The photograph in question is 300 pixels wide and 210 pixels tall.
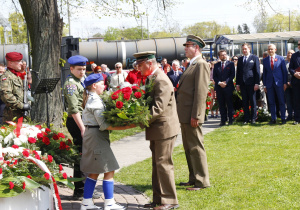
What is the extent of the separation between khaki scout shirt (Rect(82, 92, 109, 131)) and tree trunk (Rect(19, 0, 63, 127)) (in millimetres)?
5869

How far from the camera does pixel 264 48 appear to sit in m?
33.0

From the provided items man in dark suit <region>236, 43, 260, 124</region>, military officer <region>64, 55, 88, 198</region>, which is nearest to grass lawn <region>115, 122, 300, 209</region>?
military officer <region>64, 55, 88, 198</region>

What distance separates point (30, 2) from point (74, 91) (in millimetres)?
5602

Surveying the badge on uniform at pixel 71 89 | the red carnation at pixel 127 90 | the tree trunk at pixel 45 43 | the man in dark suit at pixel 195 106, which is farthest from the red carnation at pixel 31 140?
the tree trunk at pixel 45 43

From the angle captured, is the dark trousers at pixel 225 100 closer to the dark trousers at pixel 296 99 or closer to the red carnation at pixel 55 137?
the dark trousers at pixel 296 99

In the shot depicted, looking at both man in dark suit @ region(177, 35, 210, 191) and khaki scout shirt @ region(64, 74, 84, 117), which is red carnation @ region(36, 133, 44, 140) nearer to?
khaki scout shirt @ region(64, 74, 84, 117)

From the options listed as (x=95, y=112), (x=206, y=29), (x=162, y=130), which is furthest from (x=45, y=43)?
(x=206, y=29)

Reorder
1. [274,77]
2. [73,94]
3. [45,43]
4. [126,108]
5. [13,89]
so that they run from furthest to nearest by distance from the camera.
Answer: [274,77] < [45,43] < [13,89] < [73,94] < [126,108]

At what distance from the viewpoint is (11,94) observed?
24.1ft

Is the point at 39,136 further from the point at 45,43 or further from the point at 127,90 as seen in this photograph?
the point at 45,43

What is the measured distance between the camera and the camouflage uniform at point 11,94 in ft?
24.0

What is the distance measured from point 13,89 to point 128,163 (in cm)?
320

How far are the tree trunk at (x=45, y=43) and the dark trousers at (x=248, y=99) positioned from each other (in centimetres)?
575

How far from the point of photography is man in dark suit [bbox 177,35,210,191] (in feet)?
22.2
